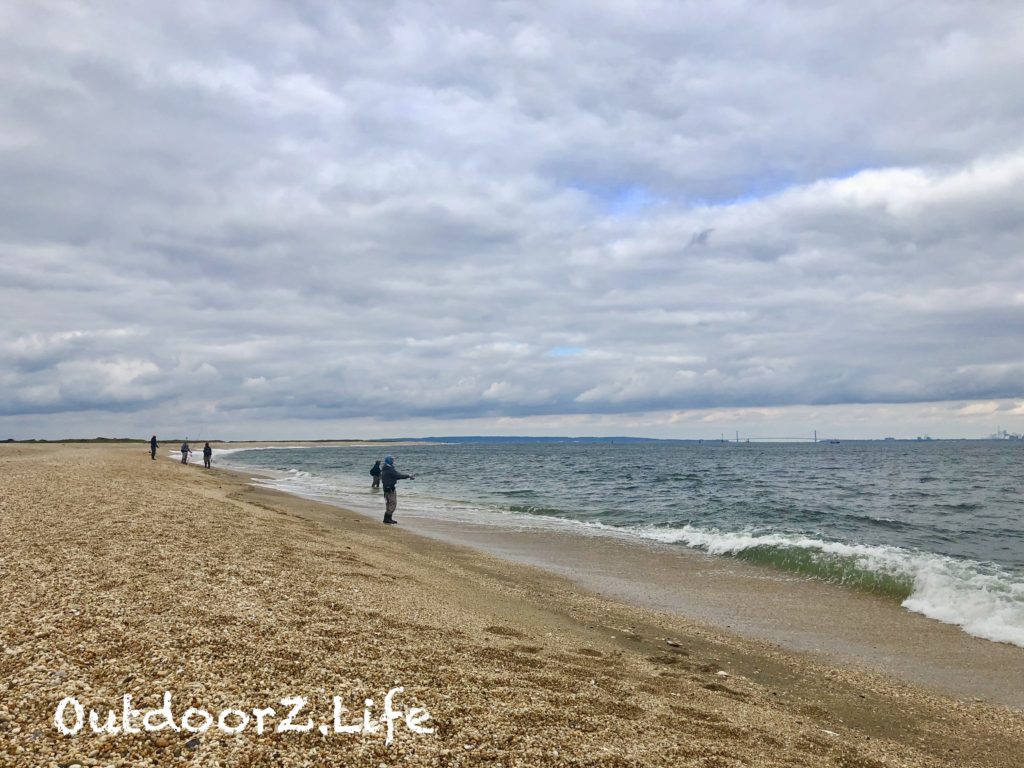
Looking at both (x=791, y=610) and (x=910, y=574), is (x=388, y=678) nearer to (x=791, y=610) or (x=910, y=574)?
(x=791, y=610)

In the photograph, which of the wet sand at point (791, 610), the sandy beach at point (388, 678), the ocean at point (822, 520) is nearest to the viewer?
the sandy beach at point (388, 678)

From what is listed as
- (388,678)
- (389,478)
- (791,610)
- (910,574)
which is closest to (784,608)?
(791,610)

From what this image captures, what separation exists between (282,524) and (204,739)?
12.9 metres

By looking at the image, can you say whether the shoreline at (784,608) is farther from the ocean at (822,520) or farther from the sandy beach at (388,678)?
the ocean at (822,520)

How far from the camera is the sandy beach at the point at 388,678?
4.66m

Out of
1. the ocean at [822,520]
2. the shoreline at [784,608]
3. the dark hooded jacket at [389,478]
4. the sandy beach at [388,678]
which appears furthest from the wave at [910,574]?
the dark hooded jacket at [389,478]

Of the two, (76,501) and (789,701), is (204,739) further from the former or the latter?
(76,501)

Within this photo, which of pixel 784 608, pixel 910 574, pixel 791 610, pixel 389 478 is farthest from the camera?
pixel 389 478

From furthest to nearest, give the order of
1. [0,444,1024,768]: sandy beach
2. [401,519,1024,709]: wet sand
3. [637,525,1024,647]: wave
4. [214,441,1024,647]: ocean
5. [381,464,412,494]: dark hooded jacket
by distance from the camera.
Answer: [381,464,412,494]: dark hooded jacket < [214,441,1024,647]: ocean < [637,525,1024,647]: wave < [401,519,1024,709]: wet sand < [0,444,1024,768]: sandy beach

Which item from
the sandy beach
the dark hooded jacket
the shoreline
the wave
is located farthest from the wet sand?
the dark hooded jacket

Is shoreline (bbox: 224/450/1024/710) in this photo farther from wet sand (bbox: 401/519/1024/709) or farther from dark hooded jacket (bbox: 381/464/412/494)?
dark hooded jacket (bbox: 381/464/412/494)

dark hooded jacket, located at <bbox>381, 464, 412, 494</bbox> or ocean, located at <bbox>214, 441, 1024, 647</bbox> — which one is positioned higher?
dark hooded jacket, located at <bbox>381, 464, 412, 494</bbox>

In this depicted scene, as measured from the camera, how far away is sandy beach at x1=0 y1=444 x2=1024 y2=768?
184 inches

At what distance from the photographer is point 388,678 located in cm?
592
